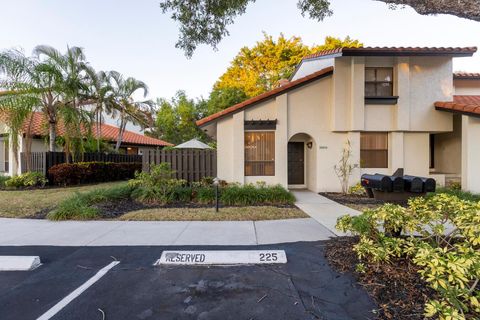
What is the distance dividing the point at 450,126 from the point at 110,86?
1905 centimetres

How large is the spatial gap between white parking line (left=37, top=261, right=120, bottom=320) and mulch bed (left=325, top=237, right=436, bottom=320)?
3412mm

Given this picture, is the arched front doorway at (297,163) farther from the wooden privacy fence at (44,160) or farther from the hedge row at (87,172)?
the wooden privacy fence at (44,160)

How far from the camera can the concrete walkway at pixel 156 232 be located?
489 cm

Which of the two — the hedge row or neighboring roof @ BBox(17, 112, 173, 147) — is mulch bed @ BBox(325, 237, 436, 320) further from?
neighboring roof @ BBox(17, 112, 173, 147)

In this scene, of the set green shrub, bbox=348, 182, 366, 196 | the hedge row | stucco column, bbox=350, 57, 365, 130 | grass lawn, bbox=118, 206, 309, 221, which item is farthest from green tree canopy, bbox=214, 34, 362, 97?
grass lawn, bbox=118, 206, 309, 221

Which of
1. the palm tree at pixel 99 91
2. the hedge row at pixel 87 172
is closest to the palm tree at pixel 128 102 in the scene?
the palm tree at pixel 99 91

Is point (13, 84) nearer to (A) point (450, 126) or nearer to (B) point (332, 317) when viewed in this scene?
(B) point (332, 317)

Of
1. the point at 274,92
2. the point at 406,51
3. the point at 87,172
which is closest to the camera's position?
the point at 406,51

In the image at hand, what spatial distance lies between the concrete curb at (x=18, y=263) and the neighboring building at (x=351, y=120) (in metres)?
7.51

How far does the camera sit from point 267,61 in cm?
2448

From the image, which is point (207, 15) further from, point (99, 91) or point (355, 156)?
point (99, 91)

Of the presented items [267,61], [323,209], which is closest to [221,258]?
[323,209]

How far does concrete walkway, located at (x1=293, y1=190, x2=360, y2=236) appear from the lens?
Result: 6.36m

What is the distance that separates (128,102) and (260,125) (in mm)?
12408
